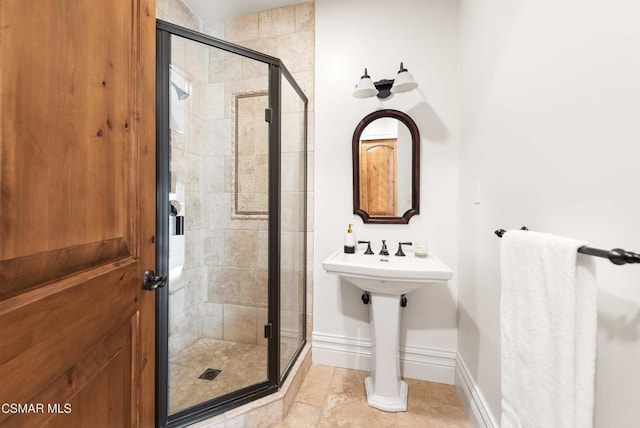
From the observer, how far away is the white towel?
0.58 metres

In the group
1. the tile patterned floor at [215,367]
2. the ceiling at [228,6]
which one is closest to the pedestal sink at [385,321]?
the tile patterned floor at [215,367]

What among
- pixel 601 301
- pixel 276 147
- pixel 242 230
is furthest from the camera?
pixel 242 230

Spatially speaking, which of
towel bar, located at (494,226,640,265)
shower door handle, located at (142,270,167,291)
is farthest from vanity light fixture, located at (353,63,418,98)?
shower door handle, located at (142,270,167,291)

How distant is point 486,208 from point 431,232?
51 centimetres

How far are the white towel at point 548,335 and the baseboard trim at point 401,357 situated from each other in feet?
3.29

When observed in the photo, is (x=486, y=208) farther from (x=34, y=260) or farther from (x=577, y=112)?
(x=34, y=260)

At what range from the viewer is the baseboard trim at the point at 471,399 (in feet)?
3.90

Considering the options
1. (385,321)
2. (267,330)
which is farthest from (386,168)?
(267,330)

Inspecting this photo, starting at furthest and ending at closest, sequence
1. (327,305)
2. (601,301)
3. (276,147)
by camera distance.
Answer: (327,305) → (276,147) → (601,301)

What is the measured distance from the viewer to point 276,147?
4.96ft

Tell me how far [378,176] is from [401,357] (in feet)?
4.19

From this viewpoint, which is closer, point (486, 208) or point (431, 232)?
point (486, 208)

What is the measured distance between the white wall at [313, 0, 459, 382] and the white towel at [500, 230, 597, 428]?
96 centimetres

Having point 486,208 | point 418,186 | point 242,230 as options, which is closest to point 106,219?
point 242,230
